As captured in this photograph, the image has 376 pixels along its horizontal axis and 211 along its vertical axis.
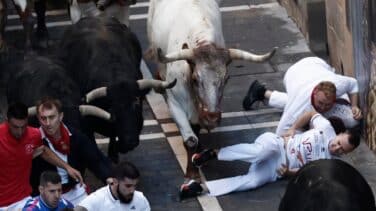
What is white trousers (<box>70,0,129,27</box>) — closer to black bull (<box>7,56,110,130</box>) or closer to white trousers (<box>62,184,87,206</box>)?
black bull (<box>7,56,110,130</box>)

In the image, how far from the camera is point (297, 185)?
1105cm

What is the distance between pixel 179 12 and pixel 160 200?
106 inches

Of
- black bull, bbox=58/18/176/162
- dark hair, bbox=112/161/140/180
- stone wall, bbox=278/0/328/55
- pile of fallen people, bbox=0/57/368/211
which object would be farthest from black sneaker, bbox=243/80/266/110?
dark hair, bbox=112/161/140/180

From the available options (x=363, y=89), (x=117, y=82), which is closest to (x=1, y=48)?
(x=117, y=82)

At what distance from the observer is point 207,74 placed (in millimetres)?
14570

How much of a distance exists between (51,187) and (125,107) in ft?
9.10

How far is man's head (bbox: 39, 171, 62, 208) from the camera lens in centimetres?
1145

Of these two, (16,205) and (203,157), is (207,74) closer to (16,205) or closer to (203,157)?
(203,157)

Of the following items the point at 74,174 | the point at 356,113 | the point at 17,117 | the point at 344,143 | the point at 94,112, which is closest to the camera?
the point at 17,117

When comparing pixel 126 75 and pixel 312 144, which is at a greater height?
pixel 126 75

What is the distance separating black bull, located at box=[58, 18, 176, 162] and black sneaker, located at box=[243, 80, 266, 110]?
1560 mm

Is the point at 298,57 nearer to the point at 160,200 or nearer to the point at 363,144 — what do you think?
the point at 363,144

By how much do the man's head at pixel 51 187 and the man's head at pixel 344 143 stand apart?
136 inches

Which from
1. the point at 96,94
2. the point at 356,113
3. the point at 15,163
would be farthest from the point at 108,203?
the point at 356,113
